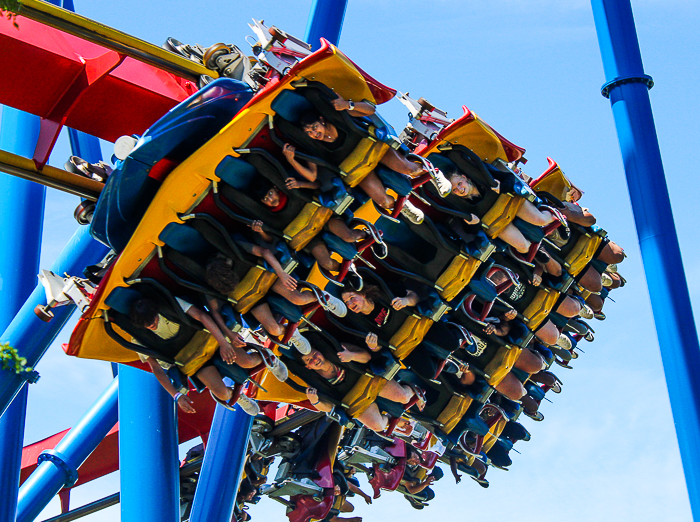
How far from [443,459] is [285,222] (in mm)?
4605

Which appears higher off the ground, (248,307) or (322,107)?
(322,107)

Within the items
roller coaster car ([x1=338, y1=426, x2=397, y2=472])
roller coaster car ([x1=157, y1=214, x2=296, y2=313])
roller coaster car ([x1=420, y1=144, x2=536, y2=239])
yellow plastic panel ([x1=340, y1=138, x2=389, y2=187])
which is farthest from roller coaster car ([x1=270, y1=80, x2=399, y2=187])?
roller coaster car ([x1=338, y1=426, x2=397, y2=472])

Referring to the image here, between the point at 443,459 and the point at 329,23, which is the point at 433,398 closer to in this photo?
the point at 443,459

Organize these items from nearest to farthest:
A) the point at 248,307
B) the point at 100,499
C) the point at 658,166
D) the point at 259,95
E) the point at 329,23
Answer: the point at 259,95, the point at 248,307, the point at 658,166, the point at 329,23, the point at 100,499

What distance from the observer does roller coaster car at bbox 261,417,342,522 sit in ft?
34.7

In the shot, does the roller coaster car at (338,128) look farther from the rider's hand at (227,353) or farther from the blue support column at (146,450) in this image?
the blue support column at (146,450)

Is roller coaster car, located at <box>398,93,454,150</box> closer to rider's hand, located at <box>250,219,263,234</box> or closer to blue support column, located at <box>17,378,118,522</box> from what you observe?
rider's hand, located at <box>250,219,263,234</box>

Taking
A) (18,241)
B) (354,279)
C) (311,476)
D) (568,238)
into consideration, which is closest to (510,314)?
(568,238)

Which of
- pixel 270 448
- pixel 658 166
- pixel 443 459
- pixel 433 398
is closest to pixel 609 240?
pixel 658 166

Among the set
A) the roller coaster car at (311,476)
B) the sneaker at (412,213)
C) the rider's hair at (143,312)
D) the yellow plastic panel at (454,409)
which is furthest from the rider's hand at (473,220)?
the roller coaster car at (311,476)

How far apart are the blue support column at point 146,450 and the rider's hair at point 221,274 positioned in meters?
1.41

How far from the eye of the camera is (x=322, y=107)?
20.2ft

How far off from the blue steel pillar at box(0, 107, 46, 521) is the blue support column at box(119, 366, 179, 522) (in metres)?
0.73

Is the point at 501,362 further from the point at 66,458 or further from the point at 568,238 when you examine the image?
the point at 66,458
